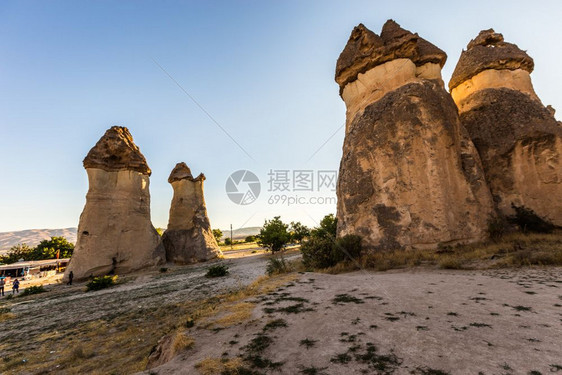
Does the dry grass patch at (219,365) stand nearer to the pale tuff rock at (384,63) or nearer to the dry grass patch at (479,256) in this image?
the dry grass patch at (479,256)

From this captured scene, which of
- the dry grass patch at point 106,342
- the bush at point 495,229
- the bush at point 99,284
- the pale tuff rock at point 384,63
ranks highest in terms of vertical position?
the pale tuff rock at point 384,63

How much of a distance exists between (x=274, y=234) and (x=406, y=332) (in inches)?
961

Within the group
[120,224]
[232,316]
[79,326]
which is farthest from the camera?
[120,224]

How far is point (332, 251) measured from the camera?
11.9 metres

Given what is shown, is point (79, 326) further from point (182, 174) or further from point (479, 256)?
point (182, 174)

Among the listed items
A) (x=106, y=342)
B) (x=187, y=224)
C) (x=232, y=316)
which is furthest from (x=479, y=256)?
(x=187, y=224)

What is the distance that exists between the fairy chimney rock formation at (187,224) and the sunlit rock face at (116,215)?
2630 mm

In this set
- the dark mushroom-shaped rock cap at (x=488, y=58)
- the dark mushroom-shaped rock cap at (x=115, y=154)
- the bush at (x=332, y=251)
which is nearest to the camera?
the bush at (x=332, y=251)

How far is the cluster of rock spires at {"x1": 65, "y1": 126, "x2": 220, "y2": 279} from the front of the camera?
19594mm

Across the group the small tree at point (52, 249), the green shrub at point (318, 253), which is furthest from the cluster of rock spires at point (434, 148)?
the small tree at point (52, 249)

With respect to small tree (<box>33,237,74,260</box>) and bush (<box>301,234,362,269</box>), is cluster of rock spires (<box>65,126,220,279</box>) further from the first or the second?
small tree (<box>33,237,74,260</box>)

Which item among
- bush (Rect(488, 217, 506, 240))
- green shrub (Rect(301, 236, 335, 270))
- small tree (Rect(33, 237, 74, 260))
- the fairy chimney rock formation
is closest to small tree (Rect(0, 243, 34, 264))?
small tree (Rect(33, 237, 74, 260))

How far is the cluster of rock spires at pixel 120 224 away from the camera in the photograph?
19594 millimetres

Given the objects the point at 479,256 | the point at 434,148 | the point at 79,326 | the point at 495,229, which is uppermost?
the point at 434,148
